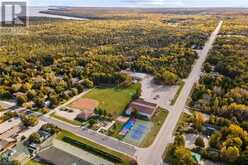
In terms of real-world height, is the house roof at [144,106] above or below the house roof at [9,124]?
above

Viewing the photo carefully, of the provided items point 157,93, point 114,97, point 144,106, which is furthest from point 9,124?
point 157,93

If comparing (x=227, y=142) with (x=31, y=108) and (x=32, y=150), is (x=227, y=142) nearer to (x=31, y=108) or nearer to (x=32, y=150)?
(x=32, y=150)

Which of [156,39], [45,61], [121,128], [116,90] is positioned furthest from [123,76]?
[156,39]

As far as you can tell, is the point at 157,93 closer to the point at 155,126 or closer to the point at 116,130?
the point at 155,126

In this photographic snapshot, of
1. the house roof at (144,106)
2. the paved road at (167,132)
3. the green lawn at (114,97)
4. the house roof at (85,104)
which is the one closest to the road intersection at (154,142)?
the paved road at (167,132)

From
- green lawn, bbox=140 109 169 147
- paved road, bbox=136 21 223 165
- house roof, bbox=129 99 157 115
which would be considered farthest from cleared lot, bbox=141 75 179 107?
green lawn, bbox=140 109 169 147

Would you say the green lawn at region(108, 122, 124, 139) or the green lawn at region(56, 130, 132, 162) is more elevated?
the green lawn at region(108, 122, 124, 139)

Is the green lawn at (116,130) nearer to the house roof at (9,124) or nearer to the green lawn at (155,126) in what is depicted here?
the green lawn at (155,126)

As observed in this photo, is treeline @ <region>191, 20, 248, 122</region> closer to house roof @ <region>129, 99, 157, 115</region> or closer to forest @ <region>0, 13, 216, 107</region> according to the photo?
forest @ <region>0, 13, 216, 107</region>
